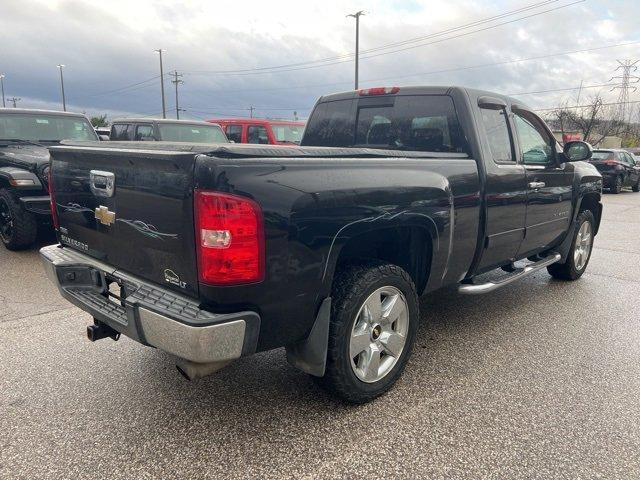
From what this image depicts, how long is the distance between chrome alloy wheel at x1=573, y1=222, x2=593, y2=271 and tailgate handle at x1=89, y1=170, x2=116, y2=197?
15.6 feet

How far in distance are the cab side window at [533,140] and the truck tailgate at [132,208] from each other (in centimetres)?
300

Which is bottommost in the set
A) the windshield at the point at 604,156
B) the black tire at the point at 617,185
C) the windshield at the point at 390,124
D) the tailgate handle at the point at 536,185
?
the black tire at the point at 617,185

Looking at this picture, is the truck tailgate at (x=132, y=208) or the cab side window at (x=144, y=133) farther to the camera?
the cab side window at (x=144, y=133)

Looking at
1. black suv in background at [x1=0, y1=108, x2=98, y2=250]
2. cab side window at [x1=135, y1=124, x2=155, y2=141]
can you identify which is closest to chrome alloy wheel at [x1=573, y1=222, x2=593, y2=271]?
black suv in background at [x1=0, y1=108, x2=98, y2=250]

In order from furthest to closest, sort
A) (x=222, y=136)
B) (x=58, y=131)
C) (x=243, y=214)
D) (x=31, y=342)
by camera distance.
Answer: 1. (x=222, y=136)
2. (x=58, y=131)
3. (x=31, y=342)
4. (x=243, y=214)

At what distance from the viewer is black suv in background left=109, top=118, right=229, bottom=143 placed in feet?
31.7

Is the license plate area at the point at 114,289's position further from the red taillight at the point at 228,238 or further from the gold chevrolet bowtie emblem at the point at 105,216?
the red taillight at the point at 228,238

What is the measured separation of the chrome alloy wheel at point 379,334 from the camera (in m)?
2.76

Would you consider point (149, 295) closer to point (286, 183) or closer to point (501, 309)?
point (286, 183)

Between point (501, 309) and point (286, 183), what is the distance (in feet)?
10.3

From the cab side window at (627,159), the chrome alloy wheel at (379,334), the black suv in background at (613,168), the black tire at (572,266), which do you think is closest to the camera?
the chrome alloy wheel at (379,334)

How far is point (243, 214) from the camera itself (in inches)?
83.4

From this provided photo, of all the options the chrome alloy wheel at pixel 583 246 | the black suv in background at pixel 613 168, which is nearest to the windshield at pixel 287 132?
the chrome alloy wheel at pixel 583 246

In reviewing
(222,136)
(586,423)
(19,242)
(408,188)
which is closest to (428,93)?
(408,188)
